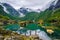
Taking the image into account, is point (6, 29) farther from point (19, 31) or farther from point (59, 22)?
point (59, 22)

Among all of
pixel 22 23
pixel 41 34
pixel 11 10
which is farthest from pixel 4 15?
pixel 41 34

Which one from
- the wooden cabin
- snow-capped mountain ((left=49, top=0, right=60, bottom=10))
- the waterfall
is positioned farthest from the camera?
snow-capped mountain ((left=49, top=0, right=60, bottom=10))

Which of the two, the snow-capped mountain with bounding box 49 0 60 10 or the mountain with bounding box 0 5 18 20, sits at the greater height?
the snow-capped mountain with bounding box 49 0 60 10

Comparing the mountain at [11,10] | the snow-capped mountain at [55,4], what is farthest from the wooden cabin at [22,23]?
the snow-capped mountain at [55,4]

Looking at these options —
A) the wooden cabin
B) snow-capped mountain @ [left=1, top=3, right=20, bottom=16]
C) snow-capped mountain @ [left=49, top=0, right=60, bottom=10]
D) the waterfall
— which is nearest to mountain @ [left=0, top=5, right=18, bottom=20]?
snow-capped mountain @ [left=1, top=3, right=20, bottom=16]

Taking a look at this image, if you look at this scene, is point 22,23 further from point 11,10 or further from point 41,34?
point 41,34

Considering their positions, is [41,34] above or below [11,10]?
below

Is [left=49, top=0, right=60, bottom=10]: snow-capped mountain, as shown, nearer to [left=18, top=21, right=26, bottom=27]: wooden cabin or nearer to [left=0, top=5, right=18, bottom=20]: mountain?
[left=18, top=21, right=26, bottom=27]: wooden cabin

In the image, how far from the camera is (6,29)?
696cm

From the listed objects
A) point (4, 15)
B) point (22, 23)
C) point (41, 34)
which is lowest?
point (41, 34)

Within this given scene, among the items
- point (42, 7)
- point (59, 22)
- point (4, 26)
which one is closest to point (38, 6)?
point (42, 7)

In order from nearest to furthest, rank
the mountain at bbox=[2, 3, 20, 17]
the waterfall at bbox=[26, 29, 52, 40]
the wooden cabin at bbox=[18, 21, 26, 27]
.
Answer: the waterfall at bbox=[26, 29, 52, 40], the wooden cabin at bbox=[18, 21, 26, 27], the mountain at bbox=[2, 3, 20, 17]

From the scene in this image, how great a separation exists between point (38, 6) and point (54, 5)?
0.66 m

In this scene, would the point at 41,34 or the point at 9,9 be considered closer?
the point at 41,34
